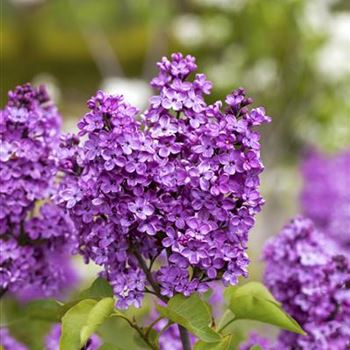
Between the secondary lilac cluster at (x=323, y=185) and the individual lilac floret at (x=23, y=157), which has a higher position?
the secondary lilac cluster at (x=323, y=185)

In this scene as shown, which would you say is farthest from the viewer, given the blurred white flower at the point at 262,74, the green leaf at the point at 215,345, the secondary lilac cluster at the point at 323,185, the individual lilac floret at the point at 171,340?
the blurred white flower at the point at 262,74

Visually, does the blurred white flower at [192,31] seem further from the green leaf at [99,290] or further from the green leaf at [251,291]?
the green leaf at [99,290]

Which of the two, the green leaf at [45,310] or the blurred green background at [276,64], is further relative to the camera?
the blurred green background at [276,64]

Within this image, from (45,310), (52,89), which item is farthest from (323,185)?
(45,310)

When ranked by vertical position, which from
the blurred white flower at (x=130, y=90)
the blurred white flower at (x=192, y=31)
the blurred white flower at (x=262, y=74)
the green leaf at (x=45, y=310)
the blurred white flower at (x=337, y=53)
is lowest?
the green leaf at (x=45, y=310)

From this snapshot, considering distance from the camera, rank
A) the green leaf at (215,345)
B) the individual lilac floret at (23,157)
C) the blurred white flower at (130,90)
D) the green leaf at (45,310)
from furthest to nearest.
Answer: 1. the blurred white flower at (130,90)
2. the individual lilac floret at (23,157)
3. the green leaf at (45,310)
4. the green leaf at (215,345)

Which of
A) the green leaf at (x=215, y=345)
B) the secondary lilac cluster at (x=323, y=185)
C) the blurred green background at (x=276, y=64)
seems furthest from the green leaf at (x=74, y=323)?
the blurred green background at (x=276, y=64)
